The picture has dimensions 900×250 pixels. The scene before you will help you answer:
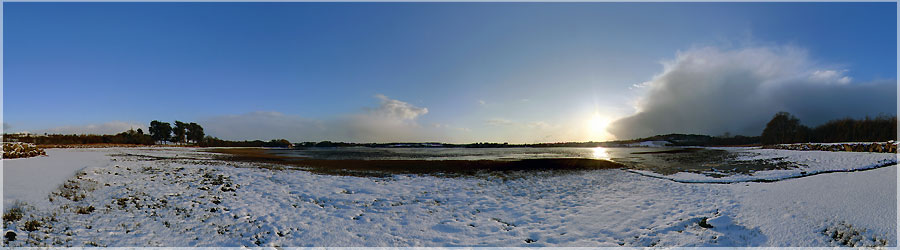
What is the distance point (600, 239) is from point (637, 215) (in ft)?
11.1

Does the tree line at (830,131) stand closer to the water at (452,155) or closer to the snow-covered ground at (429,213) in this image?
the water at (452,155)

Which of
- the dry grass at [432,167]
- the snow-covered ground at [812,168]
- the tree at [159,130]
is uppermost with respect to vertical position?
the tree at [159,130]

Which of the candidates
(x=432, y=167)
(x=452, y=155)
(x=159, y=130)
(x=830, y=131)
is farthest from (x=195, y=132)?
(x=830, y=131)

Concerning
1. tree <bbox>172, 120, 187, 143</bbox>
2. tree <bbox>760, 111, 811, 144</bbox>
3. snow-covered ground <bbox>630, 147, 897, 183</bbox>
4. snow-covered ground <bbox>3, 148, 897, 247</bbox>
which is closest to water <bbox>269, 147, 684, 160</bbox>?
snow-covered ground <bbox>630, 147, 897, 183</bbox>

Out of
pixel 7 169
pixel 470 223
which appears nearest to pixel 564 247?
pixel 470 223

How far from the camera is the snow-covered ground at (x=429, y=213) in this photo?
840 centimetres

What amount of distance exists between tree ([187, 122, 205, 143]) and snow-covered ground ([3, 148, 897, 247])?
105m

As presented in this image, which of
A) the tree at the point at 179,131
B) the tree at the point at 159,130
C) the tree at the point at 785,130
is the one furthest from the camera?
the tree at the point at 179,131

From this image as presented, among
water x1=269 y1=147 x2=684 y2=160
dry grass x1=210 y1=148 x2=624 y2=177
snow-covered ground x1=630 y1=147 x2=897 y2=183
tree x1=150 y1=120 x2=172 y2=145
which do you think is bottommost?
water x1=269 y1=147 x2=684 y2=160

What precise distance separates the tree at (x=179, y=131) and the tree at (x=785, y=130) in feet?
528

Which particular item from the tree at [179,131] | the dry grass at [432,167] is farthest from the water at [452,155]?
the tree at [179,131]

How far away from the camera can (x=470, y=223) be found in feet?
37.7

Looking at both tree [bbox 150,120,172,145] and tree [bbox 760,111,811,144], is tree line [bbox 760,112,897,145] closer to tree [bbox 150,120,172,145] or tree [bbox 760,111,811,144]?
tree [bbox 760,111,811,144]

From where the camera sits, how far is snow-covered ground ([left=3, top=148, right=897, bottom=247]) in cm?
840
